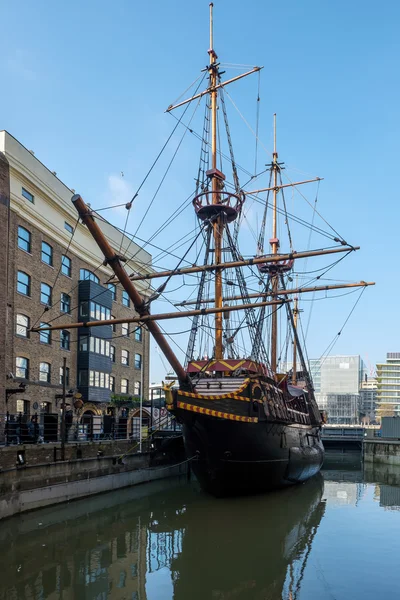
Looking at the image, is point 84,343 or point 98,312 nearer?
point 84,343

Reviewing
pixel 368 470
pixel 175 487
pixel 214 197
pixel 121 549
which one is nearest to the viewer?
pixel 121 549

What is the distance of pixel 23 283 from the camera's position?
3005 centimetres

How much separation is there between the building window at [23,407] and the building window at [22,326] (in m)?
3.35

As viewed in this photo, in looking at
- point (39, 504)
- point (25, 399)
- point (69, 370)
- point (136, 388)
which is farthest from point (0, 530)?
point (136, 388)

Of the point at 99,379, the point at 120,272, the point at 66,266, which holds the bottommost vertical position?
the point at 99,379

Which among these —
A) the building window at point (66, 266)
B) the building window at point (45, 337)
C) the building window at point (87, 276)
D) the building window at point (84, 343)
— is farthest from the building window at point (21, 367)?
the building window at point (87, 276)

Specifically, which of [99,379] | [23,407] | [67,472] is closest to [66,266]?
[99,379]

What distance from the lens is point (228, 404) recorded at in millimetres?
22641

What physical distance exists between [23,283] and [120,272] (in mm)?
11611

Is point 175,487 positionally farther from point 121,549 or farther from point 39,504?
point 121,549

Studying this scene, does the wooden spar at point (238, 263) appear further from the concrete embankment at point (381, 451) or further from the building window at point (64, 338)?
the concrete embankment at point (381, 451)

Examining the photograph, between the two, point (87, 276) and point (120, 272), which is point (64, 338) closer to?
point (87, 276)

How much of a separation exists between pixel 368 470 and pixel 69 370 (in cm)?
2228

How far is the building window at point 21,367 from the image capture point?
28938 millimetres
